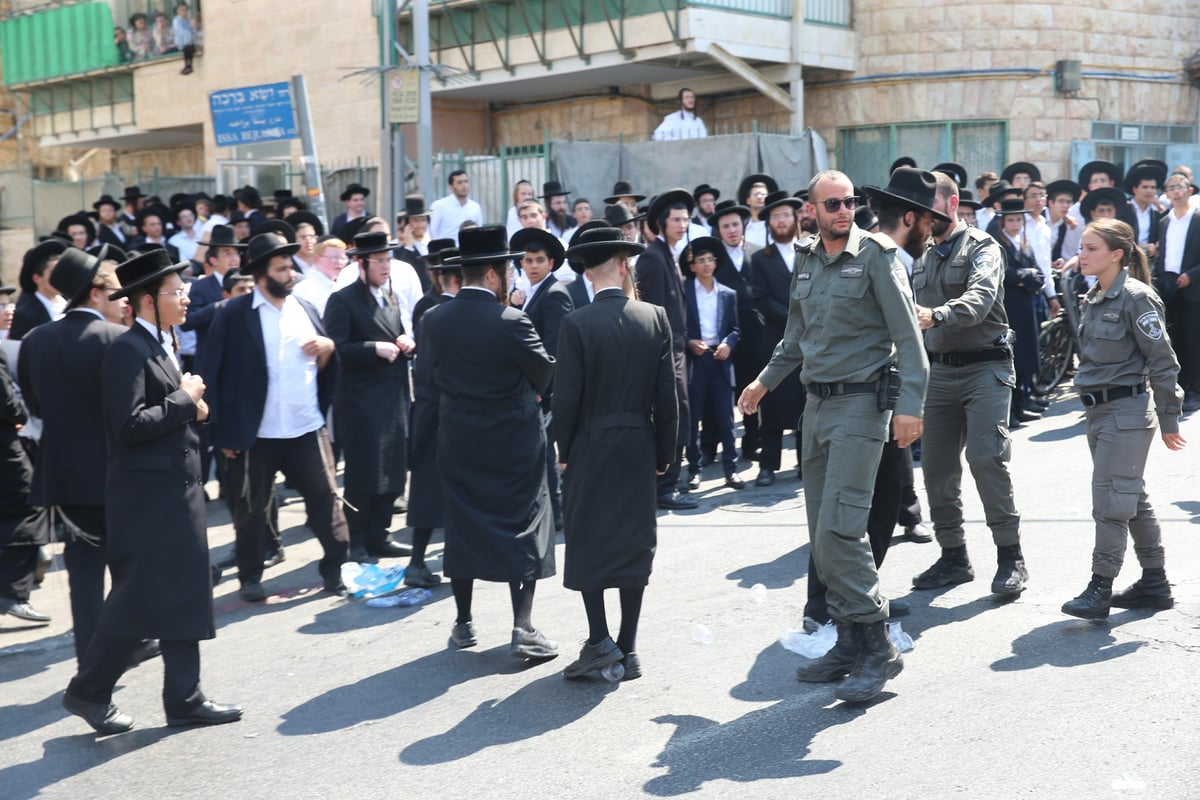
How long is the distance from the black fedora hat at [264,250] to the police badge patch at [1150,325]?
454cm

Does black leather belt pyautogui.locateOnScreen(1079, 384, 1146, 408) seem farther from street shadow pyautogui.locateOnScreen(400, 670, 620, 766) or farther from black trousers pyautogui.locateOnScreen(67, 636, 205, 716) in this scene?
black trousers pyautogui.locateOnScreen(67, 636, 205, 716)

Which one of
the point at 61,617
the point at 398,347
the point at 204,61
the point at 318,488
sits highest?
the point at 204,61

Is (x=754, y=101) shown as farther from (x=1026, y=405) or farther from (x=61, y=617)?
(x=61, y=617)

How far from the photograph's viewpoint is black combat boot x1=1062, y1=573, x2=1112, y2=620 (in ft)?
19.4

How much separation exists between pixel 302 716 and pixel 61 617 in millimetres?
2690

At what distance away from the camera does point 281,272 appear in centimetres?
728

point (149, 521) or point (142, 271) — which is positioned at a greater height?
point (142, 271)

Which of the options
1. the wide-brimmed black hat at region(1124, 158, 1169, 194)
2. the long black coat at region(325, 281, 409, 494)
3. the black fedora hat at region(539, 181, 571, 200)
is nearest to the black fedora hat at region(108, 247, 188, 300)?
the long black coat at region(325, 281, 409, 494)

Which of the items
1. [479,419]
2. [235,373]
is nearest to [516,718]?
[479,419]

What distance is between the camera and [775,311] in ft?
33.0

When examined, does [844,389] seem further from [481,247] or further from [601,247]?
[481,247]

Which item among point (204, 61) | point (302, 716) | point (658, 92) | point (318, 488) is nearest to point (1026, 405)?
point (318, 488)

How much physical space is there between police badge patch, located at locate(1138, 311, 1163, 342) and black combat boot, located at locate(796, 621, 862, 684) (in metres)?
2.06

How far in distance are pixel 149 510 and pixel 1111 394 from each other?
14.7 ft
